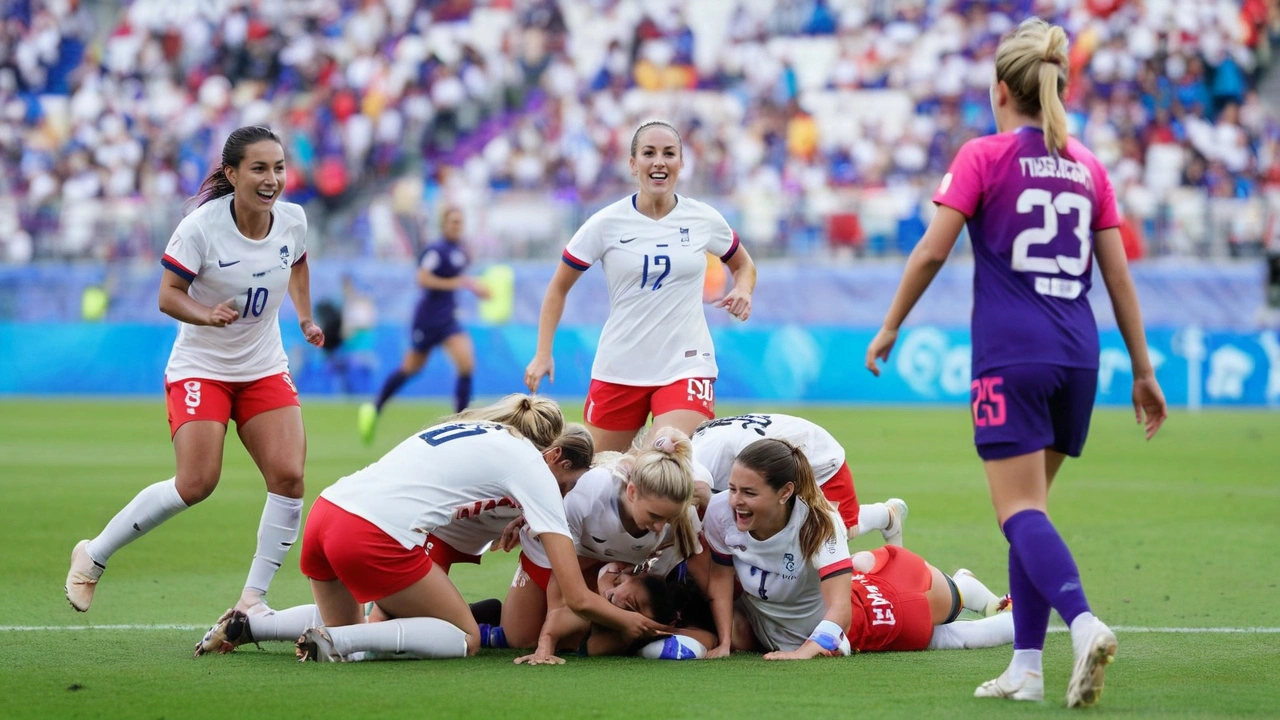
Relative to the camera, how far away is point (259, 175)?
6875mm

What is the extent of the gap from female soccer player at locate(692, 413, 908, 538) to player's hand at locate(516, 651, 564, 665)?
1178 millimetres

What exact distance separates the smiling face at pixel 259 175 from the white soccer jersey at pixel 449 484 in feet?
5.14

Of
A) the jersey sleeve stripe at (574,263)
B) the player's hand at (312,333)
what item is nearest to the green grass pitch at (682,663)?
the player's hand at (312,333)

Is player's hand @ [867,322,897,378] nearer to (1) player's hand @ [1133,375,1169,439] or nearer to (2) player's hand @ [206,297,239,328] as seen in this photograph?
(1) player's hand @ [1133,375,1169,439]

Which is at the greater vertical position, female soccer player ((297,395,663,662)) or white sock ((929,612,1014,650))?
female soccer player ((297,395,663,662))

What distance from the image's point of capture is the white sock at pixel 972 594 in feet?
22.4

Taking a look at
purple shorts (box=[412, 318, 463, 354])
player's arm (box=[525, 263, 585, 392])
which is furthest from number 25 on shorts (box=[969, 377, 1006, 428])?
purple shorts (box=[412, 318, 463, 354])

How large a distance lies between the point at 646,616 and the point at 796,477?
87cm

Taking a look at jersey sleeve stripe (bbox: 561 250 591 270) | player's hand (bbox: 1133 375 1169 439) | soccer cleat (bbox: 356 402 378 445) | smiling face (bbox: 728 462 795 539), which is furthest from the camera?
soccer cleat (bbox: 356 402 378 445)

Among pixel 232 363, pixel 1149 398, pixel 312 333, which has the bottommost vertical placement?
pixel 1149 398

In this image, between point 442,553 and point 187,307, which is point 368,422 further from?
point 442,553

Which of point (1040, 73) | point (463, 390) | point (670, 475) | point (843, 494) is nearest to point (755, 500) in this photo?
point (670, 475)

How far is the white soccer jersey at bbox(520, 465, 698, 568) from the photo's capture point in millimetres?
6168

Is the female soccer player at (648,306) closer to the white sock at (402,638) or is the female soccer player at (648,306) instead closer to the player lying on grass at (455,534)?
the player lying on grass at (455,534)
